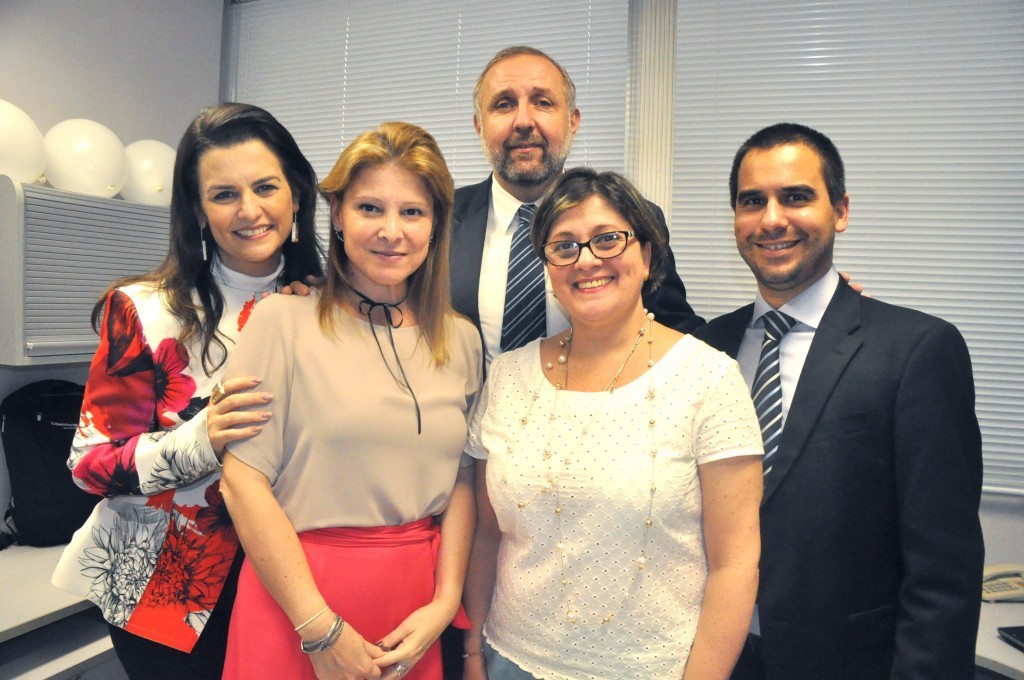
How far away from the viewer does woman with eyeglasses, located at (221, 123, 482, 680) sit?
1.23 meters

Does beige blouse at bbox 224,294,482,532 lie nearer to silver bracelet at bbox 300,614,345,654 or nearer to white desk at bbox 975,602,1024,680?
silver bracelet at bbox 300,614,345,654

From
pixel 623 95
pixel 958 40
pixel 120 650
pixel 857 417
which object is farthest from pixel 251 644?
pixel 958 40

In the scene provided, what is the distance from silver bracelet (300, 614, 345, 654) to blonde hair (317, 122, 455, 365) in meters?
0.54

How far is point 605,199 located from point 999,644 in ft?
6.03

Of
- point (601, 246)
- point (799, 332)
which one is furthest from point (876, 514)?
point (601, 246)

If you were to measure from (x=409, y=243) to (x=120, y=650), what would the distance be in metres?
1.14

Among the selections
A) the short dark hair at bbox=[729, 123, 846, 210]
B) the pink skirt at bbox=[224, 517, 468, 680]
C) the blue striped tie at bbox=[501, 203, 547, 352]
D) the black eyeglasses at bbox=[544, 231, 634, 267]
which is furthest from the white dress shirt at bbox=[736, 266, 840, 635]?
the pink skirt at bbox=[224, 517, 468, 680]

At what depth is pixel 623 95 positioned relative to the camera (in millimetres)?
3180

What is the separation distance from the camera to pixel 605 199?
1.37 meters

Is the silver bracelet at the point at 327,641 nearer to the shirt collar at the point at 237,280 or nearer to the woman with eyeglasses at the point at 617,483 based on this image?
the woman with eyeglasses at the point at 617,483

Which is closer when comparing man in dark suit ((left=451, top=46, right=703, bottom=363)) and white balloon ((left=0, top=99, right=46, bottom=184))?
man in dark suit ((left=451, top=46, right=703, bottom=363))

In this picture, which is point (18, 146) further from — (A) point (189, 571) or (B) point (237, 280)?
(A) point (189, 571)

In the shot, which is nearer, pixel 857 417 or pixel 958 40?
pixel 857 417

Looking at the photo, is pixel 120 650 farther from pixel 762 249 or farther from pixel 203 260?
pixel 762 249
